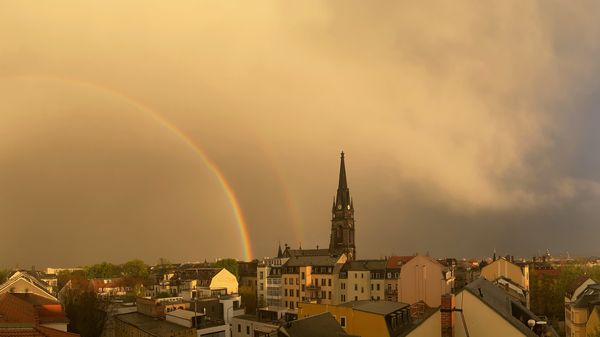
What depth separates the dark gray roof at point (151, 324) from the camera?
50469 millimetres

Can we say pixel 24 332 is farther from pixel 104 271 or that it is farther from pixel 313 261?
pixel 104 271

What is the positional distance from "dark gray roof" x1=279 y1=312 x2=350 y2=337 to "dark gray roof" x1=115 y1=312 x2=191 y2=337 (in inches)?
1225

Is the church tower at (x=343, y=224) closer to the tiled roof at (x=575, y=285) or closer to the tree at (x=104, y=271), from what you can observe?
the tiled roof at (x=575, y=285)

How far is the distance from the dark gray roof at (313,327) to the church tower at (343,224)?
382 feet

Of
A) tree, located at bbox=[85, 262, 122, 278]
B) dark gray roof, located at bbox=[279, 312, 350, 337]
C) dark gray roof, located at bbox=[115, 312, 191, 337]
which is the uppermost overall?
dark gray roof, located at bbox=[279, 312, 350, 337]

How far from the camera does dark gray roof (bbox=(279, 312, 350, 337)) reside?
21078mm

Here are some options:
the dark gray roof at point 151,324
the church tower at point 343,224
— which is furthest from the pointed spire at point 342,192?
the dark gray roof at point 151,324

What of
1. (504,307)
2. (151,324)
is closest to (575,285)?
(504,307)

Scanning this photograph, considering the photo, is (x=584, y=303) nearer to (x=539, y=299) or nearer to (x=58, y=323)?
(x=539, y=299)

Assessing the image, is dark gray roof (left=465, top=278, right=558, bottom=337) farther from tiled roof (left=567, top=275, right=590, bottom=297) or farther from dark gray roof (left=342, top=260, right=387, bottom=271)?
dark gray roof (left=342, top=260, right=387, bottom=271)

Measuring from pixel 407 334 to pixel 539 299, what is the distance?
70.8m

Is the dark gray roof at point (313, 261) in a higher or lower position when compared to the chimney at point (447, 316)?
lower

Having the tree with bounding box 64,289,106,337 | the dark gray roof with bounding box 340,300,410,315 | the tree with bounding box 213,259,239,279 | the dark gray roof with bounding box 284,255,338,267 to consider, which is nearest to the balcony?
the dark gray roof with bounding box 284,255,338,267

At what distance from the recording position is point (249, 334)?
5412cm
